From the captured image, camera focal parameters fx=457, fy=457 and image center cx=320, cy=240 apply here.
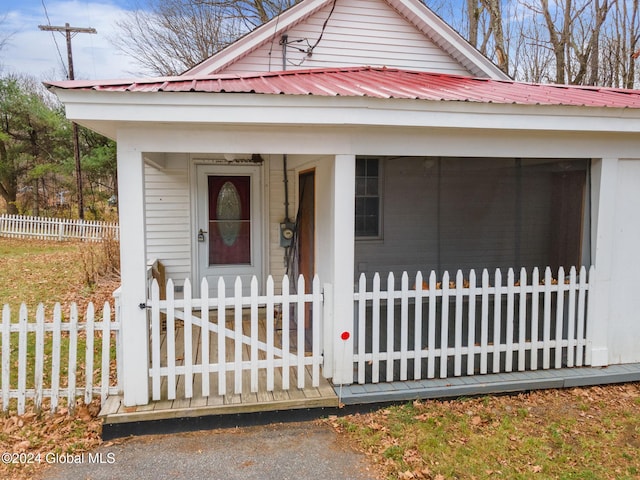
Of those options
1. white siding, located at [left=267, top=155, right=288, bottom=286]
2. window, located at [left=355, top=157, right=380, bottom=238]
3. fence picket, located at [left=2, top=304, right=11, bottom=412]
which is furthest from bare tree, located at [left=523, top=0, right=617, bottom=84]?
fence picket, located at [left=2, top=304, right=11, bottom=412]

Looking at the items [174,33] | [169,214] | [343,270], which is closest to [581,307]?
[343,270]

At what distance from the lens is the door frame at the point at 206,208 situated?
6.70 metres

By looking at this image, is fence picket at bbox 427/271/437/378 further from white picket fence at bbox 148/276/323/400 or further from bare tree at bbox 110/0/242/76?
bare tree at bbox 110/0/242/76

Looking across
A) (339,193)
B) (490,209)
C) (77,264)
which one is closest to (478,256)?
(490,209)

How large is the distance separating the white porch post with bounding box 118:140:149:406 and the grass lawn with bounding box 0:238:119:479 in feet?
1.53

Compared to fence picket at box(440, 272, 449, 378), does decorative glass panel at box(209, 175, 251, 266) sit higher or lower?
higher

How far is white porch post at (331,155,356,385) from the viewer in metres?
4.02

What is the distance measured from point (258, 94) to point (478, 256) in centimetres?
515

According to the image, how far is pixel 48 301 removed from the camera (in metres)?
8.08

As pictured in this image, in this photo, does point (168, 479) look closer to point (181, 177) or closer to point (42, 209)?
point (181, 177)

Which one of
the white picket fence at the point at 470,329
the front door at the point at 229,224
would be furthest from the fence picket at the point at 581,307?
the front door at the point at 229,224

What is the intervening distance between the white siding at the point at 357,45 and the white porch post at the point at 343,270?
397 cm

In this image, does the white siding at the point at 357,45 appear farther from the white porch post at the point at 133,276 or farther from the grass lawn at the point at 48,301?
the grass lawn at the point at 48,301

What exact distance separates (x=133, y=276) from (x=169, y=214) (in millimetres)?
3119
